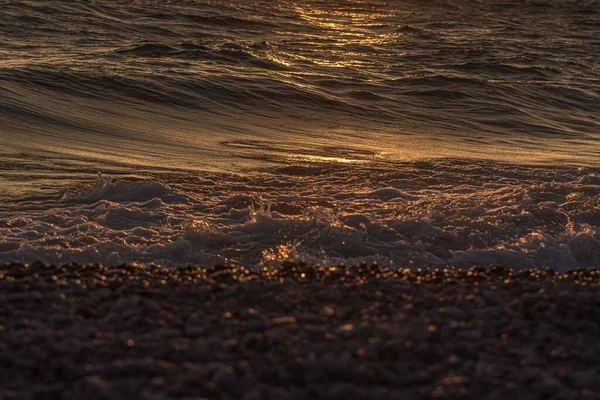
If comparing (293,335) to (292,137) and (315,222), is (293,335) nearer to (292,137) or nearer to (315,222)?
(315,222)

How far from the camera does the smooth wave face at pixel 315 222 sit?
6191 millimetres

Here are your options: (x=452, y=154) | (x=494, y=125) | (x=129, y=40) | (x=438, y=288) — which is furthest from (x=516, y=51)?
(x=438, y=288)

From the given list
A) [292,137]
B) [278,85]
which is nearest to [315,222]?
[292,137]

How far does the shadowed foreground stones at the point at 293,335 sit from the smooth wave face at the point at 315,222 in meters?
1.10

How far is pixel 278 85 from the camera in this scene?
17219 mm

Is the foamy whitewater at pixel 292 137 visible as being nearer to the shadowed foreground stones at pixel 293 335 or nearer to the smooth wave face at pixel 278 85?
the smooth wave face at pixel 278 85

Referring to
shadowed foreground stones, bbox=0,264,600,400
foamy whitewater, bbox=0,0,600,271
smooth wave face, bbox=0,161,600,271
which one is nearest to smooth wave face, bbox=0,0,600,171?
foamy whitewater, bbox=0,0,600,271

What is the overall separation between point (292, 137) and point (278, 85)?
4522 millimetres

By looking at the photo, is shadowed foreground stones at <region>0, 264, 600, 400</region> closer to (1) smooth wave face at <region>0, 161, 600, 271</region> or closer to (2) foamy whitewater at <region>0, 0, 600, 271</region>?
(1) smooth wave face at <region>0, 161, 600, 271</region>

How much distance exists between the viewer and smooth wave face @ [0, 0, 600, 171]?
1205 centimetres

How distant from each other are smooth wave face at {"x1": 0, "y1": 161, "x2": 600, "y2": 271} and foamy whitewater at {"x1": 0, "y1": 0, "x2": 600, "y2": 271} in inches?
1.0

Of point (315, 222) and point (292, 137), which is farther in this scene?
point (292, 137)

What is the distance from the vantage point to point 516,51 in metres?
23.1

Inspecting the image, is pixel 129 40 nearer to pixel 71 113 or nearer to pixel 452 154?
pixel 71 113
